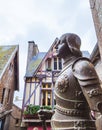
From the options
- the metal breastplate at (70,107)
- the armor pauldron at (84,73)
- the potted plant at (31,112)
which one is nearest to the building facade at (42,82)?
the potted plant at (31,112)

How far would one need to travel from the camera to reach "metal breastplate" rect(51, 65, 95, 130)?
50.4 inches

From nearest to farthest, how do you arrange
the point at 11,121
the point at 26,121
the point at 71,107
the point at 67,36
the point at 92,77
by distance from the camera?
the point at 92,77 → the point at 71,107 → the point at 67,36 → the point at 26,121 → the point at 11,121

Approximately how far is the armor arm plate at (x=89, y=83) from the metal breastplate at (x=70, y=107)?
0.41 ft

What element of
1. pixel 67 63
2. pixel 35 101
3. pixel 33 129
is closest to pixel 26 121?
pixel 33 129

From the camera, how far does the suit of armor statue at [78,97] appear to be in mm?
1154

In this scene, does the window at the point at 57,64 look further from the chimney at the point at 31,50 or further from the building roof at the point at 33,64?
the chimney at the point at 31,50

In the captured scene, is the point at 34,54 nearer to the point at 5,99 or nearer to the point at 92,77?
the point at 5,99

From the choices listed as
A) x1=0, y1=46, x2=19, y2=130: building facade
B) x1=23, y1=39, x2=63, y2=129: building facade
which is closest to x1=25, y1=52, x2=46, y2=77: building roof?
x1=23, y1=39, x2=63, y2=129: building facade

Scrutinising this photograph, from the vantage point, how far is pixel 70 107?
1.34m

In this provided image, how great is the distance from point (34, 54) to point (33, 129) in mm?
6681

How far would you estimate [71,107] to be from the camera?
1335 mm

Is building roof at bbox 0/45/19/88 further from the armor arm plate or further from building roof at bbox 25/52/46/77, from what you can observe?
the armor arm plate

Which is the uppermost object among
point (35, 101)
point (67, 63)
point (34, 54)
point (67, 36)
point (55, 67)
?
point (34, 54)

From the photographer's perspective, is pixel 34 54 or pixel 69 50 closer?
pixel 69 50
